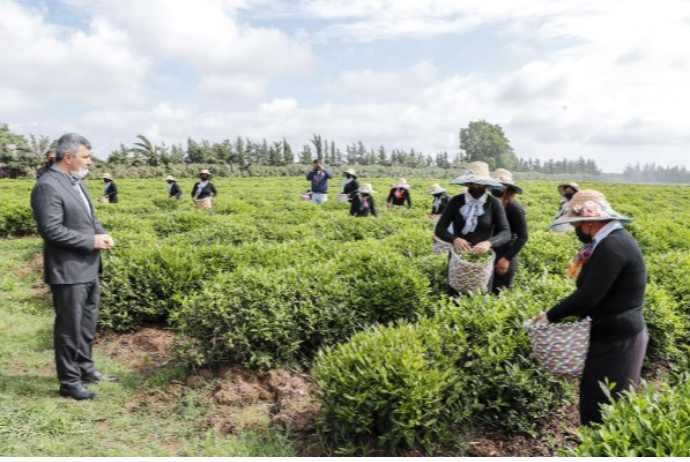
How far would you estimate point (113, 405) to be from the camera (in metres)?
4.02

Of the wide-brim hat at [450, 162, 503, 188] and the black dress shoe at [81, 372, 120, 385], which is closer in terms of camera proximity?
the black dress shoe at [81, 372, 120, 385]

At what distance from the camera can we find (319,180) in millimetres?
13523

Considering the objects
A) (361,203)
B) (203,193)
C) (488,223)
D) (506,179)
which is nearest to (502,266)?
(488,223)

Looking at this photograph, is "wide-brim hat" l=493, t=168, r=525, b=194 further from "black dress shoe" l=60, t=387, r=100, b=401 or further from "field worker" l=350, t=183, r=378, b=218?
"field worker" l=350, t=183, r=378, b=218

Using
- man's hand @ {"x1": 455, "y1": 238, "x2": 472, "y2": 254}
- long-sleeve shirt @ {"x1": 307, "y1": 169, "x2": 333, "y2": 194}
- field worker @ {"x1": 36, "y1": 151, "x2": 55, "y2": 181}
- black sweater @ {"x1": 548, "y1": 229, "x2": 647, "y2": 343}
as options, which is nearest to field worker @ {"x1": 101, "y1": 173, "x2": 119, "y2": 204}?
long-sleeve shirt @ {"x1": 307, "y1": 169, "x2": 333, "y2": 194}

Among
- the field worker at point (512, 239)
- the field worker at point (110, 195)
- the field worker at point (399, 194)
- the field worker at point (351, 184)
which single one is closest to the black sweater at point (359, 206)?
the field worker at point (351, 184)

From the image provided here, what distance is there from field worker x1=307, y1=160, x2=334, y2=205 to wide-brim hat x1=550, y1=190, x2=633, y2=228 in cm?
956

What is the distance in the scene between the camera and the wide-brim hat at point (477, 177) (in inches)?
186

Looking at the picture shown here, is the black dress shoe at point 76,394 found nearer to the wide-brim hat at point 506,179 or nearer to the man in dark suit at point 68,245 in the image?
the man in dark suit at point 68,245

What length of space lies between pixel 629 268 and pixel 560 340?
0.63 metres

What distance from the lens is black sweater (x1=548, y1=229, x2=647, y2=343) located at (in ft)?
9.62

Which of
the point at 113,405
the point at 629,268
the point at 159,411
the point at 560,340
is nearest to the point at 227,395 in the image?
the point at 159,411

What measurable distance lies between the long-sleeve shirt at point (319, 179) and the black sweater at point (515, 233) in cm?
823

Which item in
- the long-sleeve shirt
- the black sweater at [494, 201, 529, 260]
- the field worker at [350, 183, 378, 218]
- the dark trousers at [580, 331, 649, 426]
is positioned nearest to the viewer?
the dark trousers at [580, 331, 649, 426]
